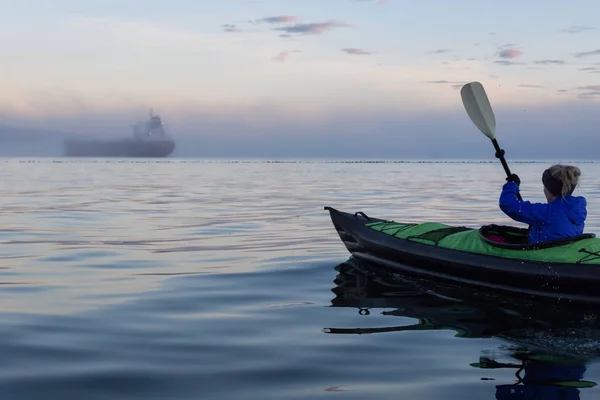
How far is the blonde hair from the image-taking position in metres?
7.77

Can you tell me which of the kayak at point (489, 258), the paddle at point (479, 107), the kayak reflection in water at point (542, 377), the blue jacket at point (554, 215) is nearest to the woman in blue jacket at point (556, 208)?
the blue jacket at point (554, 215)

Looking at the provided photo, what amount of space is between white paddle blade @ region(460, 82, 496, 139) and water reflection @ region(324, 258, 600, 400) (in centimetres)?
298

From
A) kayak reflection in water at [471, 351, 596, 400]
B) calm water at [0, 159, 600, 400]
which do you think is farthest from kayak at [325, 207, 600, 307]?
kayak reflection in water at [471, 351, 596, 400]

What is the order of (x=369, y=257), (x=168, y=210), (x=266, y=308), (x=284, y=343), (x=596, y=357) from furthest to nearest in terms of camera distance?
(x=168, y=210), (x=369, y=257), (x=266, y=308), (x=284, y=343), (x=596, y=357)

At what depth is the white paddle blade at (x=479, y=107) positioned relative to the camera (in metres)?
11.4

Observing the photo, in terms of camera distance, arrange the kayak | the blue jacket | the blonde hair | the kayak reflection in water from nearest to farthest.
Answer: the kayak reflection in water < the kayak < the blonde hair < the blue jacket

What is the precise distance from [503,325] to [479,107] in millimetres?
5285

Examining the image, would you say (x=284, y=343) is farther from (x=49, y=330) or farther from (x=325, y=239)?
(x=325, y=239)

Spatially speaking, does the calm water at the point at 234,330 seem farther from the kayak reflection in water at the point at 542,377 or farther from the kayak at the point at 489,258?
the kayak at the point at 489,258

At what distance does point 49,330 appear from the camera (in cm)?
658

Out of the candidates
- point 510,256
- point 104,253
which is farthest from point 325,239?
point 510,256

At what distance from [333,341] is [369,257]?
15.1ft

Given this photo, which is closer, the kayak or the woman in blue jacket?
the kayak

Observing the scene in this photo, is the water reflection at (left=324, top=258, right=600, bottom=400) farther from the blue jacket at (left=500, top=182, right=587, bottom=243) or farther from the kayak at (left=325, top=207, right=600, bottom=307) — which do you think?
the blue jacket at (left=500, top=182, right=587, bottom=243)
